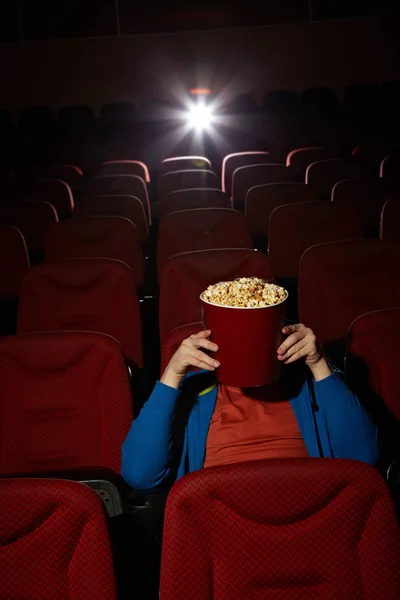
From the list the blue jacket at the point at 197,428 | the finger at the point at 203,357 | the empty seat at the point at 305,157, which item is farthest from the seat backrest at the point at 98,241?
the empty seat at the point at 305,157

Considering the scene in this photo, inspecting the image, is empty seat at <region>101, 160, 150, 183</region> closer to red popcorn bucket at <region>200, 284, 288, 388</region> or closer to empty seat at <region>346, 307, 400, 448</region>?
empty seat at <region>346, 307, 400, 448</region>

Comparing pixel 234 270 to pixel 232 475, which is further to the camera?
pixel 234 270

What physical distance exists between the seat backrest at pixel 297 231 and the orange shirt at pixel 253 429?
1532 mm

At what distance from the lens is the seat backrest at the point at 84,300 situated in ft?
6.93

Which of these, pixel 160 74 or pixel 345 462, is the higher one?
pixel 160 74

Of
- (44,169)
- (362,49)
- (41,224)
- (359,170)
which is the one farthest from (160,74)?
(41,224)

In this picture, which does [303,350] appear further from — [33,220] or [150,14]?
[150,14]

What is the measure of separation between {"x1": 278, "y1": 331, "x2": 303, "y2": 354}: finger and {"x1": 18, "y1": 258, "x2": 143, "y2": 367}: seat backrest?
1.06 metres

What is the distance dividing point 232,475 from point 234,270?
124 centimetres

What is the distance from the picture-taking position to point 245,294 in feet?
3.19

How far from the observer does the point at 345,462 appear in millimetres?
1029

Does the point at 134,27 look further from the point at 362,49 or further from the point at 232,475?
the point at 232,475

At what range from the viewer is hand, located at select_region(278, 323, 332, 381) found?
3.47 ft

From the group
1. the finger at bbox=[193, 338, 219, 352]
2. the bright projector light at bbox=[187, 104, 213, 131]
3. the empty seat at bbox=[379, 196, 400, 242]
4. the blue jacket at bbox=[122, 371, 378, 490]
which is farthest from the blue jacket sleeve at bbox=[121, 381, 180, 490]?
the bright projector light at bbox=[187, 104, 213, 131]
